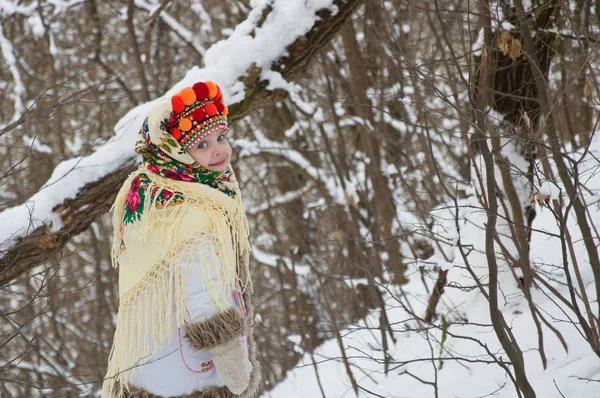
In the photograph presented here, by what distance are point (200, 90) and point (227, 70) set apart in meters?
1.52

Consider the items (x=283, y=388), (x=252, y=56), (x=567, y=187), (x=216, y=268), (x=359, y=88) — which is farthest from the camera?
(x=359, y=88)

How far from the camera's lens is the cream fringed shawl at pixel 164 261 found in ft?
6.78

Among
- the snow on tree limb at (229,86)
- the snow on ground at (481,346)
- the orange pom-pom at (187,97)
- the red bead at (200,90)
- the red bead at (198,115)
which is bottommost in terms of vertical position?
the snow on ground at (481,346)

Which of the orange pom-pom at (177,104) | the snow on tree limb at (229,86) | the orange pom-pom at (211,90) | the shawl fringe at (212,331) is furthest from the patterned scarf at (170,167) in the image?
the snow on tree limb at (229,86)

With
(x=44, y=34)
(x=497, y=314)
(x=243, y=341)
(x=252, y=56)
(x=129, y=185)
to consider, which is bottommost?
(x=497, y=314)

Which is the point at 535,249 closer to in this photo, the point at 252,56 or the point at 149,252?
the point at 252,56

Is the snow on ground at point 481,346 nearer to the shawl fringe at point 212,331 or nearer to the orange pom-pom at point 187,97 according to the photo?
the shawl fringe at point 212,331

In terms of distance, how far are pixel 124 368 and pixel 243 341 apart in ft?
1.46

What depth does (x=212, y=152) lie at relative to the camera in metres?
2.23

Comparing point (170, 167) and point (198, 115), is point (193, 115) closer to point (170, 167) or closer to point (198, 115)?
point (198, 115)

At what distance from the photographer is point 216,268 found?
6.79ft

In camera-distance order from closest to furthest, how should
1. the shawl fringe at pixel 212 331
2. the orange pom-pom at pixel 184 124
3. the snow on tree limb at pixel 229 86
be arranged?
1. the shawl fringe at pixel 212 331
2. the orange pom-pom at pixel 184 124
3. the snow on tree limb at pixel 229 86

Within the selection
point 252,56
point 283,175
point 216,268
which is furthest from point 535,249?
point 283,175

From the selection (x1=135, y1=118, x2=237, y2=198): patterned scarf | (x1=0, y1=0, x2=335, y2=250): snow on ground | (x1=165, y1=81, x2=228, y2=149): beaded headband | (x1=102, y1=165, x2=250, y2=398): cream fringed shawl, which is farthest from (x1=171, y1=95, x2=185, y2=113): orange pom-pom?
(x1=0, y1=0, x2=335, y2=250): snow on ground
